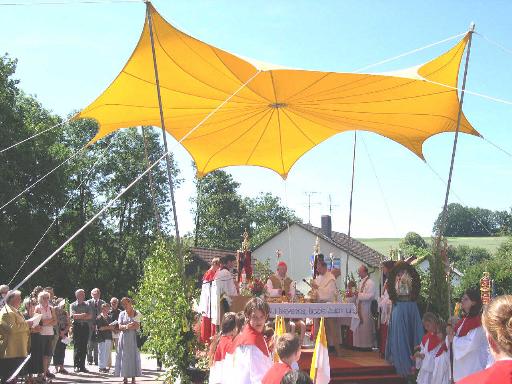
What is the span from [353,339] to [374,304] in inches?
34.1

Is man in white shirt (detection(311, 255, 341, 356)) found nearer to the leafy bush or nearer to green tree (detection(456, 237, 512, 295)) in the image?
the leafy bush

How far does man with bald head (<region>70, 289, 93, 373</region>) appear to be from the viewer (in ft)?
47.8

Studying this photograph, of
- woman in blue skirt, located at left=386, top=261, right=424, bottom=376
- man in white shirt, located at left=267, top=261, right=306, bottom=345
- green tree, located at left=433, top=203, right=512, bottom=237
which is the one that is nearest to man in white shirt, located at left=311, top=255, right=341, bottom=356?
man in white shirt, located at left=267, top=261, right=306, bottom=345

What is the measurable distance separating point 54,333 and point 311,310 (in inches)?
197

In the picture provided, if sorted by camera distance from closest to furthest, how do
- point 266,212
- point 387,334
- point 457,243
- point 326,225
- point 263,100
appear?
point 387,334 → point 263,100 → point 326,225 → point 266,212 → point 457,243

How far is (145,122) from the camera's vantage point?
45.1 ft

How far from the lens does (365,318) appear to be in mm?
12992

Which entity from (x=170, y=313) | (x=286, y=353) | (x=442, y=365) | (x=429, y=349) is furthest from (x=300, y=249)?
(x=286, y=353)

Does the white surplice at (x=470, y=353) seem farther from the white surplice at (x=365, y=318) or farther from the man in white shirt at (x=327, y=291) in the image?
the white surplice at (x=365, y=318)

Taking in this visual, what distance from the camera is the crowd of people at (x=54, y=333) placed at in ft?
30.2

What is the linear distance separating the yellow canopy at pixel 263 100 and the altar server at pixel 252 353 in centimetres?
510

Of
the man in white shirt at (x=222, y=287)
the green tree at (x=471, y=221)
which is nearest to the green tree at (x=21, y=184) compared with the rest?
the man in white shirt at (x=222, y=287)

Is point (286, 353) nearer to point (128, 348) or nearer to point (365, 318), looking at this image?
point (128, 348)

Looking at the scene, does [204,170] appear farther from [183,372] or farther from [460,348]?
[460,348]
